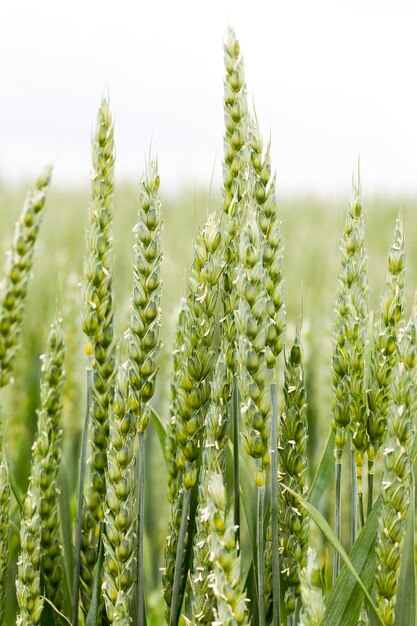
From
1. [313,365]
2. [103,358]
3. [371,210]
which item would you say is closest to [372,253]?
[371,210]

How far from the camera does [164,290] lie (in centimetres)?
338

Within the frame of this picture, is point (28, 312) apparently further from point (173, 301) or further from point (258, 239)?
point (258, 239)

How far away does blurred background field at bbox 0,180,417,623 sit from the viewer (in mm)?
2420

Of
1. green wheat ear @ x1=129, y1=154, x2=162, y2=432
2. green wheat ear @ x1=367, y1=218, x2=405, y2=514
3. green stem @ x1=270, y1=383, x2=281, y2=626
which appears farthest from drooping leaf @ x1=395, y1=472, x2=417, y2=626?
green wheat ear @ x1=129, y1=154, x2=162, y2=432

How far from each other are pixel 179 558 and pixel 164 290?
2.31 meters

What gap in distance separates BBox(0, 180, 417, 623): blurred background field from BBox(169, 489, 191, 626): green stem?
0.38 meters

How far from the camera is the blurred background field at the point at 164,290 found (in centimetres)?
242

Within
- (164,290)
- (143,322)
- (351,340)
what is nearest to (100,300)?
(143,322)

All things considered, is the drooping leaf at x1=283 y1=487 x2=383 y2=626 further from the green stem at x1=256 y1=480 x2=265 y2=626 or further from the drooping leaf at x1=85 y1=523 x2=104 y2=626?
the drooping leaf at x1=85 y1=523 x2=104 y2=626

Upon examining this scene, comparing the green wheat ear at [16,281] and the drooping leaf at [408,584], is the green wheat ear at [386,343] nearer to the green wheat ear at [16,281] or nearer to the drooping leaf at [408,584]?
the drooping leaf at [408,584]

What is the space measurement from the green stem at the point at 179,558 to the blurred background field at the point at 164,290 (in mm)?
381

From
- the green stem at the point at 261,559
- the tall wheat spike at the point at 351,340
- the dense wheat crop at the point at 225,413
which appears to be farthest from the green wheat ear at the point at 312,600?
the tall wheat spike at the point at 351,340

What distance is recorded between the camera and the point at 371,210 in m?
9.77

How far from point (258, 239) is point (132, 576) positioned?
0.51m
